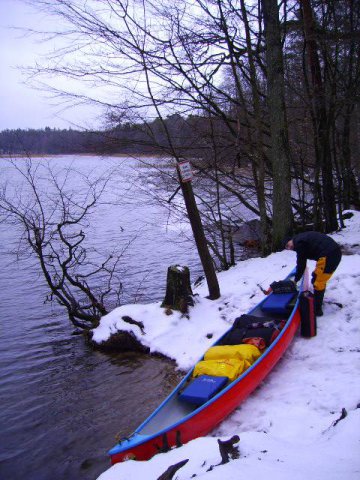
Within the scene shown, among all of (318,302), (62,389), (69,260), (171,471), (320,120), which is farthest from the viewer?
(320,120)

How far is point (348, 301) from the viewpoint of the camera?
6688 millimetres

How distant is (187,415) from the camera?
4480 millimetres

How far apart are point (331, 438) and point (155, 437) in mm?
1729

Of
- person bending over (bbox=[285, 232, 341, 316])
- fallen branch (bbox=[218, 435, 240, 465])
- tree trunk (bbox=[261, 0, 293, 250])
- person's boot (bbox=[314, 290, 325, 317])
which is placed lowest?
fallen branch (bbox=[218, 435, 240, 465])

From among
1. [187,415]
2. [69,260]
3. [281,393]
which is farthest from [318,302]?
[69,260]

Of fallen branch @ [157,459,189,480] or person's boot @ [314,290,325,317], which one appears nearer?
fallen branch @ [157,459,189,480]

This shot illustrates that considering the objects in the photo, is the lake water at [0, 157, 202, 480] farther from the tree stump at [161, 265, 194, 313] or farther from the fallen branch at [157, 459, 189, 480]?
the fallen branch at [157, 459, 189, 480]

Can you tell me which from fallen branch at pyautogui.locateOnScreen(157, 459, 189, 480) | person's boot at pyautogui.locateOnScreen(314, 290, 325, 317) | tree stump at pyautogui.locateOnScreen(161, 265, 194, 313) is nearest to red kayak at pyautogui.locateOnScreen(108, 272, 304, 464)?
fallen branch at pyautogui.locateOnScreen(157, 459, 189, 480)

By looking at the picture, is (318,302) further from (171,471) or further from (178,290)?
(171,471)

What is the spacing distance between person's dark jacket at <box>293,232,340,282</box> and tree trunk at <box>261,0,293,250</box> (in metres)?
3.84

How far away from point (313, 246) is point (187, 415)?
3382 mm

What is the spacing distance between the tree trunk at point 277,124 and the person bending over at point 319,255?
383 cm

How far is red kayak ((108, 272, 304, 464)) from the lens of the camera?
13.9 feet

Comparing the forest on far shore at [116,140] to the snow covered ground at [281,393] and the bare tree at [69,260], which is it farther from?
the snow covered ground at [281,393]
